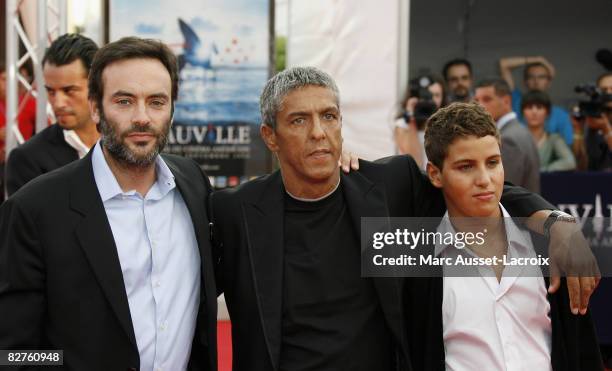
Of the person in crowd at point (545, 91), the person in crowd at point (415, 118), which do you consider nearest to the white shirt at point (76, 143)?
the person in crowd at point (415, 118)

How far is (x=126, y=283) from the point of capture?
8.16 feet

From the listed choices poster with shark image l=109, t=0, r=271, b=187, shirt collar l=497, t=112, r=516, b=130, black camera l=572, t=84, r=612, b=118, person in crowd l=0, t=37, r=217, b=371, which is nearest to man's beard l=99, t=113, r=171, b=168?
person in crowd l=0, t=37, r=217, b=371

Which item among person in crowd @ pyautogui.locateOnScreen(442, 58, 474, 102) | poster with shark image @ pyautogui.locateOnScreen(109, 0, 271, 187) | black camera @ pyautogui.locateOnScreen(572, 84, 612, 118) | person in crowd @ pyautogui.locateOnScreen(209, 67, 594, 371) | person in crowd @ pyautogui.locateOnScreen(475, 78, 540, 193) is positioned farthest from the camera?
person in crowd @ pyautogui.locateOnScreen(442, 58, 474, 102)

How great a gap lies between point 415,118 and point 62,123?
281cm

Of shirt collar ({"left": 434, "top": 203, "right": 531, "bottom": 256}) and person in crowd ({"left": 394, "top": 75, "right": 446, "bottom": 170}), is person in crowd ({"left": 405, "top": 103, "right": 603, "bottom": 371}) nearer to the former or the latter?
shirt collar ({"left": 434, "top": 203, "right": 531, "bottom": 256})

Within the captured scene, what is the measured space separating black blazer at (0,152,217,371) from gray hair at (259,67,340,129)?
725 mm

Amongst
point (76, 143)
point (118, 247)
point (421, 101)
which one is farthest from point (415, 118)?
point (118, 247)

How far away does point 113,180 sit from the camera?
2588 millimetres

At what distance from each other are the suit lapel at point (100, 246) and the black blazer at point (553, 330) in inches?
38.8

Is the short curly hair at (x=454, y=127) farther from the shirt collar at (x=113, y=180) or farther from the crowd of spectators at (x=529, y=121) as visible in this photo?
the crowd of spectators at (x=529, y=121)

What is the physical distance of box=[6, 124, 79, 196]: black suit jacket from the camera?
3592 mm

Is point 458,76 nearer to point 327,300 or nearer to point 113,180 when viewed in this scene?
point 327,300

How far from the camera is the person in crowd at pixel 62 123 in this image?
11.9ft

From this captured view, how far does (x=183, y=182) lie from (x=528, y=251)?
4.11 ft
